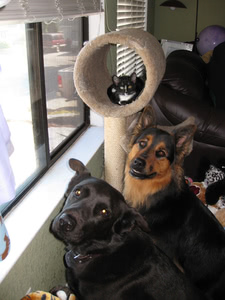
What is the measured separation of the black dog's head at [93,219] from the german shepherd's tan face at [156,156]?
1.76 ft

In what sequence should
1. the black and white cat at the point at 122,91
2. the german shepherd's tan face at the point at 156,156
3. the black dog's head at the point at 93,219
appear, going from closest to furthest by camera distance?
the black dog's head at the point at 93,219 → the german shepherd's tan face at the point at 156,156 → the black and white cat at the point at 122,91

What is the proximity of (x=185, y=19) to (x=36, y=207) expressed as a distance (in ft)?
19.5

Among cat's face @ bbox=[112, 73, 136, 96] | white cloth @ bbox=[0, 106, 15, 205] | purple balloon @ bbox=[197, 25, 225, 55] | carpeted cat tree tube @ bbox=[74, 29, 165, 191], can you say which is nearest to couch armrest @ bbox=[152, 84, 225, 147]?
cat's face @ bbox=[112, 73, 136, 96]

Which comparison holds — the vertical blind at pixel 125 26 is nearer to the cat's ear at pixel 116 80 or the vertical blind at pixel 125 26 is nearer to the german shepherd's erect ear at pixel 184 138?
the cat's ear at pixel 116 80

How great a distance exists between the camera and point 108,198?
136 cm

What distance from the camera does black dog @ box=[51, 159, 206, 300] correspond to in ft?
4.40

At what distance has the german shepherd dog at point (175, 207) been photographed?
1723mm

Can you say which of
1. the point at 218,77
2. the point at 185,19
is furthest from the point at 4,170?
the point at 185,19

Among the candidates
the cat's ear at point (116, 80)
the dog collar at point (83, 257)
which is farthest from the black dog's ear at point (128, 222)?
the cat's ear at point (116, 80)

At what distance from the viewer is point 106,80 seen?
8.24 ft

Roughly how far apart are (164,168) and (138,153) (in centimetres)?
20

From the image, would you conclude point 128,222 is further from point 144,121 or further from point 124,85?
point 124,85

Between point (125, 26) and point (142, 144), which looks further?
point (125, 26)

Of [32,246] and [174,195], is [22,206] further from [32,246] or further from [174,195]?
[174,195]
